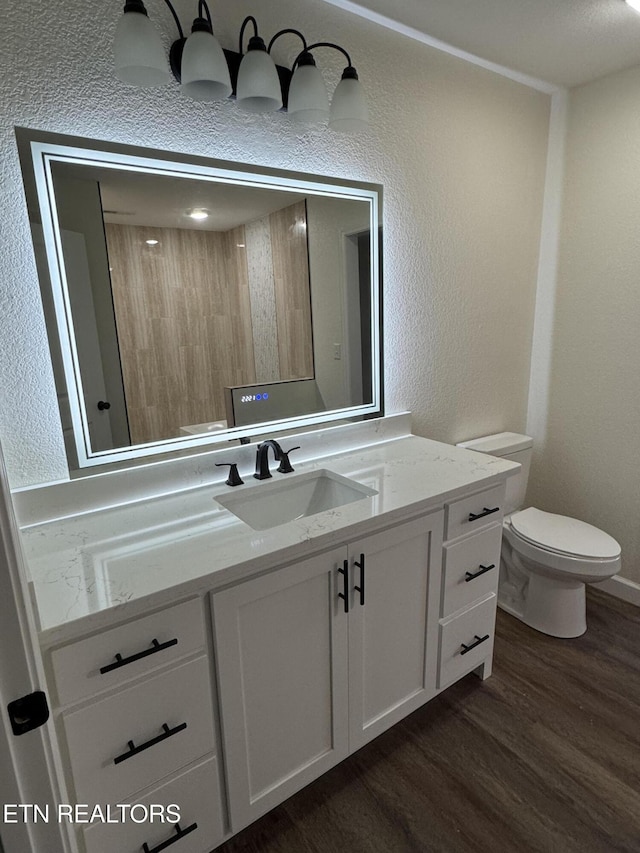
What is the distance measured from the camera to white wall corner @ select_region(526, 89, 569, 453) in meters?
2.31

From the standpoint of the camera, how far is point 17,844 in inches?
26.6

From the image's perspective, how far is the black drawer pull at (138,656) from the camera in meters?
0.95

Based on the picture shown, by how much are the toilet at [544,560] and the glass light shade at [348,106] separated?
1.46 m

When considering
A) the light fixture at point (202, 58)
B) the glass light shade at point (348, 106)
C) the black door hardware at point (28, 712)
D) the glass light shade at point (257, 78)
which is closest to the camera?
the black door hardware at point (28, 712)

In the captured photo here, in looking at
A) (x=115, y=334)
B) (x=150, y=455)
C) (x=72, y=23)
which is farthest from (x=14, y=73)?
(x=150, y=455)

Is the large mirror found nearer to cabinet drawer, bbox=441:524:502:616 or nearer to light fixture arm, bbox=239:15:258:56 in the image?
light fixture arm, bbox=239:15:258:56

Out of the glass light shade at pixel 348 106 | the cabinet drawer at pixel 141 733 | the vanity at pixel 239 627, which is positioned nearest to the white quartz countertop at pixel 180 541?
the vanity at pixel 239 627

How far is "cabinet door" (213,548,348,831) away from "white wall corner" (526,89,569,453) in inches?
71.8

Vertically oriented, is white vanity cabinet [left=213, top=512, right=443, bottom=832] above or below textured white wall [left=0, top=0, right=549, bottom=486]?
below

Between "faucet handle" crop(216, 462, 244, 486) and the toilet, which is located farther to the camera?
the toilet

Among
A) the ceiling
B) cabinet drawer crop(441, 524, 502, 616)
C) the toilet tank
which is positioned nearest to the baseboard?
the toilet tank

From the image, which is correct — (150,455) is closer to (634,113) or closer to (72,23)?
(72,23)

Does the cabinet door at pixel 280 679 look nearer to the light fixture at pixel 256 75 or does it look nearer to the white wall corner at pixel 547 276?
the light fixture at pixel 256 75

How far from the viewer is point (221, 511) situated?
137 centimetres
